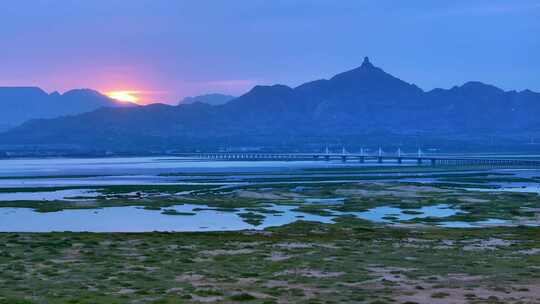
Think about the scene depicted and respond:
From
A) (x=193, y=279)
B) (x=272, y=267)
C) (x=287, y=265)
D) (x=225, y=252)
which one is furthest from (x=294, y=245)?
(x=193, y=279)

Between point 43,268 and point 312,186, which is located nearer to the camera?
point 43,268

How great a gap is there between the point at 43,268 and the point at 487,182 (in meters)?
80.5

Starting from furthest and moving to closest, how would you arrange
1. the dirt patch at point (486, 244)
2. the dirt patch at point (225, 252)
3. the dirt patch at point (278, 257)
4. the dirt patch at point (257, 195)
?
the dirt patch at point (257, 195) → the dirt patch at point (486, 244) → the dirt patch at point (225, 252) → the dirt patch at point (278, 257)

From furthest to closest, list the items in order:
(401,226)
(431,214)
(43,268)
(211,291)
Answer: (431,214) < (401,226) < (43,268) < (211,291)

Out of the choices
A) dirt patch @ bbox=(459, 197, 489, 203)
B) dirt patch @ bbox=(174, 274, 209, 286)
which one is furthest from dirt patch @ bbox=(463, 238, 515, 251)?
dirt patch @ bbox=(459, 197, 489, 203)

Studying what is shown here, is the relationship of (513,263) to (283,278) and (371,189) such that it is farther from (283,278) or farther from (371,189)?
(371,189)

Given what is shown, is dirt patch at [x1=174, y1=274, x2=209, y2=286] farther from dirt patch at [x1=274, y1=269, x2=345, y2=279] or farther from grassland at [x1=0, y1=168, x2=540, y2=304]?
dirt patch at [x1=274, y1=269, x2=345, y2=279]

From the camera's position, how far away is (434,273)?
98.4ft

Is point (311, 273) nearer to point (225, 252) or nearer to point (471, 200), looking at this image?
point (225, 252)

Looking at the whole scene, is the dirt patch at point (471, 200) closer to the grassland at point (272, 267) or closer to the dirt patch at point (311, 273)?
the grassland at point (272, 267)

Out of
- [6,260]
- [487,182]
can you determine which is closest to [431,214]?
[6,260]

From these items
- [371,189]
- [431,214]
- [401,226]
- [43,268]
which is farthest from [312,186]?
[43,268]

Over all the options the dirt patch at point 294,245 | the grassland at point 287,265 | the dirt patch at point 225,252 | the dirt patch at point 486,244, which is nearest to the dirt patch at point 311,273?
the grassland at point 287,265

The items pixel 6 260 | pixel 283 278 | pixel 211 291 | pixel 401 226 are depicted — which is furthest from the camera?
pixel 401 226
